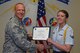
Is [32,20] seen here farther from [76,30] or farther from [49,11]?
[76,30]

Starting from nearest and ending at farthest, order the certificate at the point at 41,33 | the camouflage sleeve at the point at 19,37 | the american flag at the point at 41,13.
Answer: the camouflage sleeve at the point at 19,37
the certificate at the point at 41,33
the american flag at the point at 41,13

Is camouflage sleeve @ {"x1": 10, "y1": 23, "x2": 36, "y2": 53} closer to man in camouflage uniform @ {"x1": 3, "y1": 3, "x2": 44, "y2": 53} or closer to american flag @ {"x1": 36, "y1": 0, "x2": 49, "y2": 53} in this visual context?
man in camouflage uniform @ {"x1": 3, "y1": 3, "x2": 44, "y2": 53}

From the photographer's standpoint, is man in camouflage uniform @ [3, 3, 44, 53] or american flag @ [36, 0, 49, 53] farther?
american flag @ [36, 0, 49, 53]

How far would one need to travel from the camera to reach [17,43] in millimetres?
3047

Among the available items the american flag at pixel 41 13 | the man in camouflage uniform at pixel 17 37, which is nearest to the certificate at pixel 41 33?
the man in camouflage uniform at pixel 17 37

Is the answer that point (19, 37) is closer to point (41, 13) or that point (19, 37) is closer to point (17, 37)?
point (17, 37)

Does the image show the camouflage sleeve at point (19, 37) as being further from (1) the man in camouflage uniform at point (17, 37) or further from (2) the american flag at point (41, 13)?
(2) the american flag at point (41, 13)

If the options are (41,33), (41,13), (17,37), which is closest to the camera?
(17,37)

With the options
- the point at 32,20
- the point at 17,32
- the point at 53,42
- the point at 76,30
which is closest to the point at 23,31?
the point at 17,32

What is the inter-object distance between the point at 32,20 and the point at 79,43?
42.5 inches

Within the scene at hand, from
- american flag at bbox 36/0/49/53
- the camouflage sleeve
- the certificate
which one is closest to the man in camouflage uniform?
the camouflage sleeve

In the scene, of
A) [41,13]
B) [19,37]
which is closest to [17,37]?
[19,37]

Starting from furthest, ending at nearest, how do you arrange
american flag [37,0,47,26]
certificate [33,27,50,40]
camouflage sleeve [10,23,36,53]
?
american flag [37,0,47,26]
certificate [33,27,50,40]
camouflage sleeve [10,23,36,53]

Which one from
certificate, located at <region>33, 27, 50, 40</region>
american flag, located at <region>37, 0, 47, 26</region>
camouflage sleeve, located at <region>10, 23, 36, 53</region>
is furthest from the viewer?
american flag, located at <region>37, 0, 47, 26</region>
